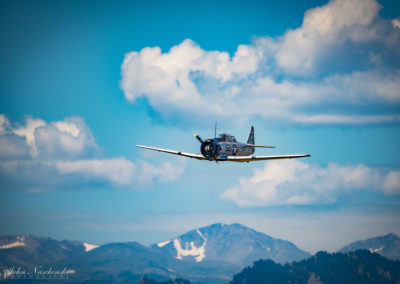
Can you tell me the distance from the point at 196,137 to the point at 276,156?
16752 mm

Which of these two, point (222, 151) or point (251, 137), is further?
point (251, 137)

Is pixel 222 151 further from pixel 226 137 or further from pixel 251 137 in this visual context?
pixel 251 137

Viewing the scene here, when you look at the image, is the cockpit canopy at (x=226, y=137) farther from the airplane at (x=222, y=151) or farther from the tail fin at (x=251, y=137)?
the tail fin at (x=251, y=137)

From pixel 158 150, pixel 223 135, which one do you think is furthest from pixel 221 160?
pixel 158 150

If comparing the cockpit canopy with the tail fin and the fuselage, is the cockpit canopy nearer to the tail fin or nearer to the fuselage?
the fuselage

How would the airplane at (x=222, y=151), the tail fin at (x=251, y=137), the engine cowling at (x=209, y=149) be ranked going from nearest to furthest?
the airplane at (x=222, y=151) → the engine cowling at (x=209, y=149) → the tail fin at (x=251, y=137)

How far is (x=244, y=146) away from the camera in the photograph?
98.8 metres

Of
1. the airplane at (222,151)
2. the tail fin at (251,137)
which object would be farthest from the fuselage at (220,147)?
the tail fin at (251,137)

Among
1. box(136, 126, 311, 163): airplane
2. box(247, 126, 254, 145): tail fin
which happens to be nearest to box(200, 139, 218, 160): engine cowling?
box(136, 126, 311, 163): airplane

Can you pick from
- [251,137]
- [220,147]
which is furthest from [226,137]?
[251,137]

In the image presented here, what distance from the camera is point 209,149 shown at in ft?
302

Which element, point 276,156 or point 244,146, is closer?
point 276,156

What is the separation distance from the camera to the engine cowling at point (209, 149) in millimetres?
91750

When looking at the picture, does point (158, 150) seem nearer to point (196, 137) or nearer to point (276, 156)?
point (196, 137)
